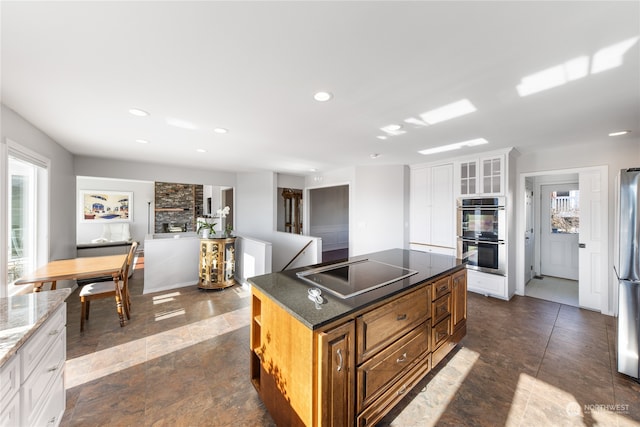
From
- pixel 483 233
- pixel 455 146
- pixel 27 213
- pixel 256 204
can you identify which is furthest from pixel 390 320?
pixel 256 204

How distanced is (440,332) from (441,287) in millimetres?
400

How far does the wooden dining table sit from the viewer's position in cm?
243

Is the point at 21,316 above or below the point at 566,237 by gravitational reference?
below

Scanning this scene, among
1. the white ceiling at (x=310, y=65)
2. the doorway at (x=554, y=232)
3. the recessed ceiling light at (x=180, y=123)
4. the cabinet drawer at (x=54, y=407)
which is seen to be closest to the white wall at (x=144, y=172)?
the white ceiling at (x=310, y=65)

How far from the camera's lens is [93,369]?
214cm

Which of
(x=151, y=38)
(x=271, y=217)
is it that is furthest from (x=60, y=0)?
(x=271, y=217)

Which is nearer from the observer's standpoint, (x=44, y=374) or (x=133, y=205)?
(x=44, y=374)

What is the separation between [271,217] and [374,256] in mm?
3578

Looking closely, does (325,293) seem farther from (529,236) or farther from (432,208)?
(529,236)

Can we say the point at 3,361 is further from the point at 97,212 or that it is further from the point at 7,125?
the point at 97,212

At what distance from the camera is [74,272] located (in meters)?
2.60

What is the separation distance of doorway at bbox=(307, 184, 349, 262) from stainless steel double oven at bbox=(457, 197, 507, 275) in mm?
4021

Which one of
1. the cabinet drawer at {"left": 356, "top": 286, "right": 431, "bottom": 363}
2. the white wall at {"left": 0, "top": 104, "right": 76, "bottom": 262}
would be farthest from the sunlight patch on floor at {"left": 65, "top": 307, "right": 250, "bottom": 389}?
the cabinet drawer at {"left": 356, "top": 286, "right": 431, "bottom": 363}

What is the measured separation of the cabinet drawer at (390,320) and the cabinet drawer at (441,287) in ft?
0.28
